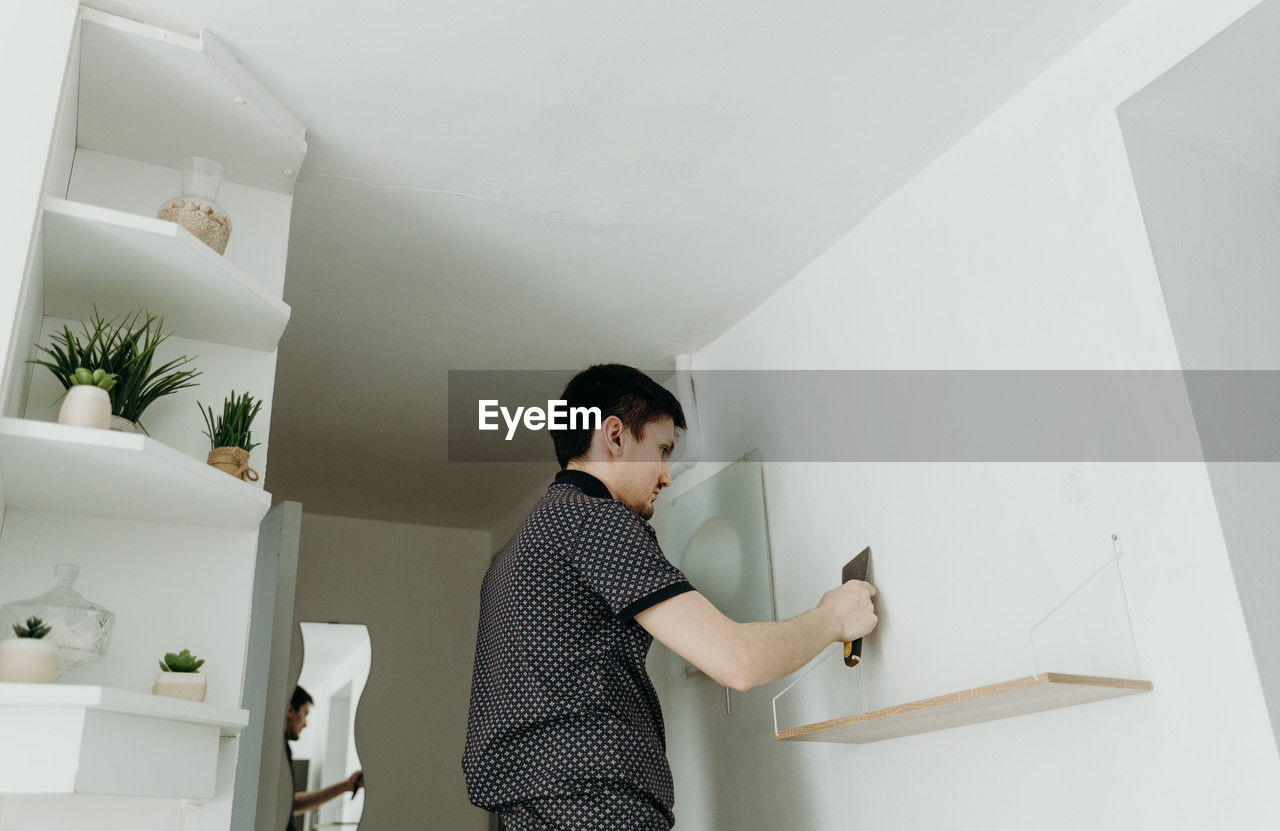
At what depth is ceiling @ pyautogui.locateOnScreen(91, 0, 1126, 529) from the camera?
1.35m

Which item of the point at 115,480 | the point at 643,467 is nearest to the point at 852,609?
the point at 643,467

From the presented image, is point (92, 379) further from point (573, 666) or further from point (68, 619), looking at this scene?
point (573, 666)

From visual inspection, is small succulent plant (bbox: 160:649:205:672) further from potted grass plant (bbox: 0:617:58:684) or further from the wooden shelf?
potted grass plant (bbox: 0:617:58:684)

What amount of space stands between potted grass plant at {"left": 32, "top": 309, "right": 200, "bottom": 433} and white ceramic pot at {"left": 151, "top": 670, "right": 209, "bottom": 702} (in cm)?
32

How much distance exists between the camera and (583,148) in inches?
62.8

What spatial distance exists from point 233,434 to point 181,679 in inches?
13.6

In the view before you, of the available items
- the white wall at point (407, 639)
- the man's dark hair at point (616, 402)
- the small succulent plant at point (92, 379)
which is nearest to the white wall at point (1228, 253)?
the man's dark hair at point (616, 402)

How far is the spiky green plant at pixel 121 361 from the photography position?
126 centimetres

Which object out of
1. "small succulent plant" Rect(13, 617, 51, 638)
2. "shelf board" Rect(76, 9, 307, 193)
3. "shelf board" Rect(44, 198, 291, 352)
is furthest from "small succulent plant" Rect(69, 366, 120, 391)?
"shelf board" Rect(76, 9, 307, 193)

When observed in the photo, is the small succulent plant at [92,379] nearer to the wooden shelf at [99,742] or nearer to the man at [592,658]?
the wooden shelf at [99,742]

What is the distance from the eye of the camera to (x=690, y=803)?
6.79ft

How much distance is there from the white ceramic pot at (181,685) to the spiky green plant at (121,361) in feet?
1.13

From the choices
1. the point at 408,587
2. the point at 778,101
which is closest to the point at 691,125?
the point at 778,101

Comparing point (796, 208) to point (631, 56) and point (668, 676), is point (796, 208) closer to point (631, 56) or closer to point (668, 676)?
point (631, 56)
